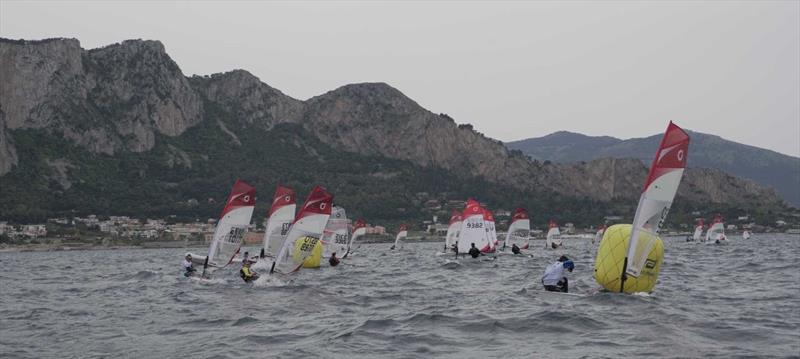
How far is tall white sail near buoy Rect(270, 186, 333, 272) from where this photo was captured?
32.4 metres

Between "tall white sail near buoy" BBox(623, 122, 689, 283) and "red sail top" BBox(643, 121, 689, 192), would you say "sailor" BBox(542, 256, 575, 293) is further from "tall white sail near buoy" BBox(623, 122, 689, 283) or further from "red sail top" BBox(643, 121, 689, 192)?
"red sail top" BBox(643, 121, 689, 192)

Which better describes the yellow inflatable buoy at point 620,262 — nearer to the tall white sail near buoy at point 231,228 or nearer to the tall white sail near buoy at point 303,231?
the tall white sail near buoy at point 303,231

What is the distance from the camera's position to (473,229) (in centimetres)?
5234

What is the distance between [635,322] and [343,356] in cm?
781

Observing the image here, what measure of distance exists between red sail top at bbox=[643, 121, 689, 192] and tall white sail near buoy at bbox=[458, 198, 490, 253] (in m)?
30.2

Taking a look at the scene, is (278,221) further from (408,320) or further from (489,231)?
(408,320)

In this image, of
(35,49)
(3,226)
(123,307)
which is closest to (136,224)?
(3,226)

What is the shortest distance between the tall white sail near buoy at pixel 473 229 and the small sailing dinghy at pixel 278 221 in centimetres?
1473

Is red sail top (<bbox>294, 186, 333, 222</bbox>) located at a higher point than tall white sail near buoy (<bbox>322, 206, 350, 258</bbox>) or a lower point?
higher

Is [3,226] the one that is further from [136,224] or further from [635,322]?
[635,322]

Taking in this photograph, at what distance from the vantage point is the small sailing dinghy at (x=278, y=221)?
39656 mm

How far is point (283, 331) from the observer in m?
18.8

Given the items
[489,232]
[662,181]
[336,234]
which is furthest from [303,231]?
[489,232]

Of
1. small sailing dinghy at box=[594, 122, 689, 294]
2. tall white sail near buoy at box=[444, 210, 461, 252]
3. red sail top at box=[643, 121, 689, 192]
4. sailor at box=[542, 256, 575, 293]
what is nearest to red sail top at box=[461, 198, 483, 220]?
tall white sail near buoy at box=[444, 210, 461, 252]
